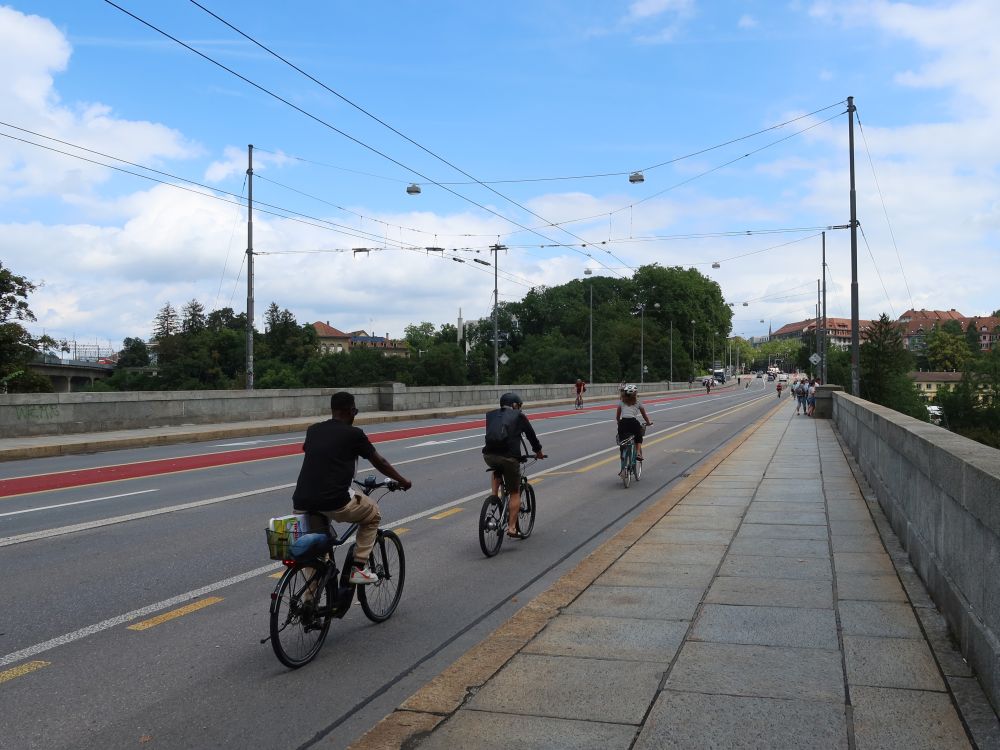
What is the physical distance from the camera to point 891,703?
4125 millimetres

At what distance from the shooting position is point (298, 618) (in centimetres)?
502

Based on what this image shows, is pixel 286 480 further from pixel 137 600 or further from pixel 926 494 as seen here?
pixel 926 494

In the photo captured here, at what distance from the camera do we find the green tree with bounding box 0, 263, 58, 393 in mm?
41062

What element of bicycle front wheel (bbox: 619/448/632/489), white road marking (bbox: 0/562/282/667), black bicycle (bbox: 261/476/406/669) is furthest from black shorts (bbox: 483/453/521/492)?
bicycle front wheel (bbox: 619/448/632/489)

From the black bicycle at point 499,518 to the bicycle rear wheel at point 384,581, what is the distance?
5.97 feet

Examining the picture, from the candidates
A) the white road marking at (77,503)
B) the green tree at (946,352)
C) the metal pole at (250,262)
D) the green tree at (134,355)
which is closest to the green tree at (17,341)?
the metal pole at (250,262)

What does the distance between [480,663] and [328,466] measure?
147cm

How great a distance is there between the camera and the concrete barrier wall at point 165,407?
2086cm

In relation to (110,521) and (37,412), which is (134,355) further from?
(110,521)

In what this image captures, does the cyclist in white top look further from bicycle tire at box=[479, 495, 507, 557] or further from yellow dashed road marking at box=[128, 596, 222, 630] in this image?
yellow dashed road marking at box=[128, 596, 222, 630]

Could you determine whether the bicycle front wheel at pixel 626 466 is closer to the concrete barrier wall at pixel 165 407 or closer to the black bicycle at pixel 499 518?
the black bicycle at pixel 499 518

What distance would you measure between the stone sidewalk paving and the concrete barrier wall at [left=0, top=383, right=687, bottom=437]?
1774 cm

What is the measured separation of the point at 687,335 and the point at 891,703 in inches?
4797

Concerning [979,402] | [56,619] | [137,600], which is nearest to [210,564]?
[137,600]
